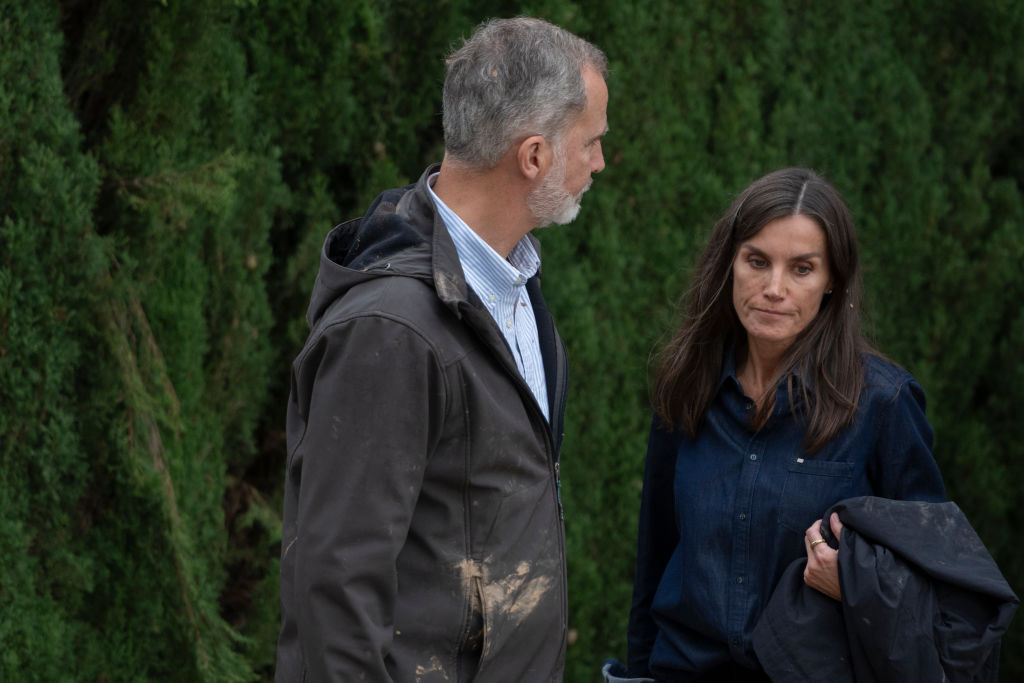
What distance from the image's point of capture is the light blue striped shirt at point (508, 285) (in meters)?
2.10

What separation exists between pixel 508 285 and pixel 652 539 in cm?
100

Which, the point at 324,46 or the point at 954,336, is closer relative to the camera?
the point at 324,46

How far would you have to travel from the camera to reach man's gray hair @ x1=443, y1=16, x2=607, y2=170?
205 cm

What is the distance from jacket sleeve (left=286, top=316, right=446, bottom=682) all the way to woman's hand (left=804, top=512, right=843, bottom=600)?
0.97m

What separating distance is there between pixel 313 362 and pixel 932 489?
4.64 feet

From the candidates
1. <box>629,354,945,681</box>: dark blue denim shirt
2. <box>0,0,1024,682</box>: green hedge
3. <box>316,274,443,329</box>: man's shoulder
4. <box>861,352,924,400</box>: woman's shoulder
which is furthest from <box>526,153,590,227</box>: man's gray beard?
<box>0,0,1024,682</box>: green hedge

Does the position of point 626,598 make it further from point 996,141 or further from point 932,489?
point 996,141

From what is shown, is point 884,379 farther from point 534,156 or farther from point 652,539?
point 534,156

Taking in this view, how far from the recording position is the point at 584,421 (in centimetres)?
428

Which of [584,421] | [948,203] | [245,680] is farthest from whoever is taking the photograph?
[948,203]

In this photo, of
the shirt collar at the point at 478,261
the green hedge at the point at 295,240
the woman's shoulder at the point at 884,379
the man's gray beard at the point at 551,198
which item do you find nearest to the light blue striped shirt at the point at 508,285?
the shirt collar at the point at 478,261

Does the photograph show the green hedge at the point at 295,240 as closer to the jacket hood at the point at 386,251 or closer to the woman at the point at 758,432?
the woman at the point at 758,432

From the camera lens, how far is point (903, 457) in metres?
2.39

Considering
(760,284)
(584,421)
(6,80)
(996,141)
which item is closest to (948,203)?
(996,141)
